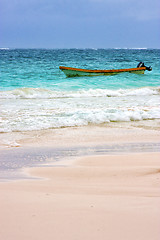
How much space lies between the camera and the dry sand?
2037 mm

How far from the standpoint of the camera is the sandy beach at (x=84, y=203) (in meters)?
2.04

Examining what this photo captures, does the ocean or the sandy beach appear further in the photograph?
the ocean

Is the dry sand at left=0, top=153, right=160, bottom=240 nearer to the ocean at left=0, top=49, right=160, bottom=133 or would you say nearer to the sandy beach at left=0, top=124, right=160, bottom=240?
the sandy beach at left=0, top=124, right=160, bottom=240

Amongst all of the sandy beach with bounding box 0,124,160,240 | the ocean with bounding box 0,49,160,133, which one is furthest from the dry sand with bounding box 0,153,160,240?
the ocean with bounding box 0,49,160,133

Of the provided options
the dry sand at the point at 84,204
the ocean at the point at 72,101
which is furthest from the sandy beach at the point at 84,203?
the ocean at the point at 72,101

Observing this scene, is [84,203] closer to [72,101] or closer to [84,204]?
[84,204]

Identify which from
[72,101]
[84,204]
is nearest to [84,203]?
[84,204]

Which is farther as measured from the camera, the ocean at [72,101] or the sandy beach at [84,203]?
the ocean at [72,101]

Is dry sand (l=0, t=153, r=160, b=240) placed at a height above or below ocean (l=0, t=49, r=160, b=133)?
above

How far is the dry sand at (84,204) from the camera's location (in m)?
2.04

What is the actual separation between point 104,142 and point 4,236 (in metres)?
3.63

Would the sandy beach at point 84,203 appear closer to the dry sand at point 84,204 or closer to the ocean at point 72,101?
the dry sand at point 84,204

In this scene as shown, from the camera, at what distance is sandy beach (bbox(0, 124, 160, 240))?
204 cm

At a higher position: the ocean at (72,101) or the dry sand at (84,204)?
the dry sand at (84,204)
